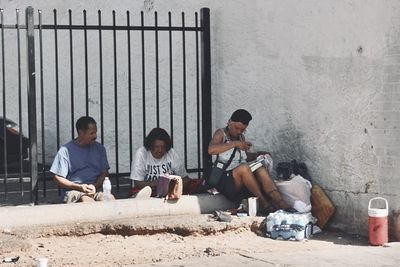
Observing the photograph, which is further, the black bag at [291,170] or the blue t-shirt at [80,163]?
the black bag at [291,170]

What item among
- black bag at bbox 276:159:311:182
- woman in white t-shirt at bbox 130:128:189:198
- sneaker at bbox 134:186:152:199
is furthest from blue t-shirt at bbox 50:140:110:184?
black bag at bbox 276:159:311:182

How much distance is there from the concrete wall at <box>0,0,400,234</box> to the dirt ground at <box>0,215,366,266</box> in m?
0.65

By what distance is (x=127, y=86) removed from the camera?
1115cm

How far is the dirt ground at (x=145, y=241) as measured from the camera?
284 inches

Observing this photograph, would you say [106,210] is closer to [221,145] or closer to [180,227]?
[180,227]

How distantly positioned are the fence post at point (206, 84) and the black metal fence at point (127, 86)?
0.4 inches

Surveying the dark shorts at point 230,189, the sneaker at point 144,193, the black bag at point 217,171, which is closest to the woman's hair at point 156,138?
the sneaker at point 144,193

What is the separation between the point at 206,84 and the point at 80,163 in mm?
1909

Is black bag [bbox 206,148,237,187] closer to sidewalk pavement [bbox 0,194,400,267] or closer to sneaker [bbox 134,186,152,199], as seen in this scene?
sidewalk pavement [bbox 0,194,400,267]

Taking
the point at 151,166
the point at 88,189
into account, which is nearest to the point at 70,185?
the point at 88,189

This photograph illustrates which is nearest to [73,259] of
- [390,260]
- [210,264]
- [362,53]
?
[210,264]

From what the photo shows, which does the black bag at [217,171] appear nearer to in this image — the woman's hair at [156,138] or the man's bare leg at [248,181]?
the man's bare leg at [248,181]

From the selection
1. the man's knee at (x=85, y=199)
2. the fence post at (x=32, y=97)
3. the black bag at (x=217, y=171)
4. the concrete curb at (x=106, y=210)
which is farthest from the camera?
the black bag at (x=217, y=171)

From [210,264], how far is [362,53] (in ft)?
8.59
